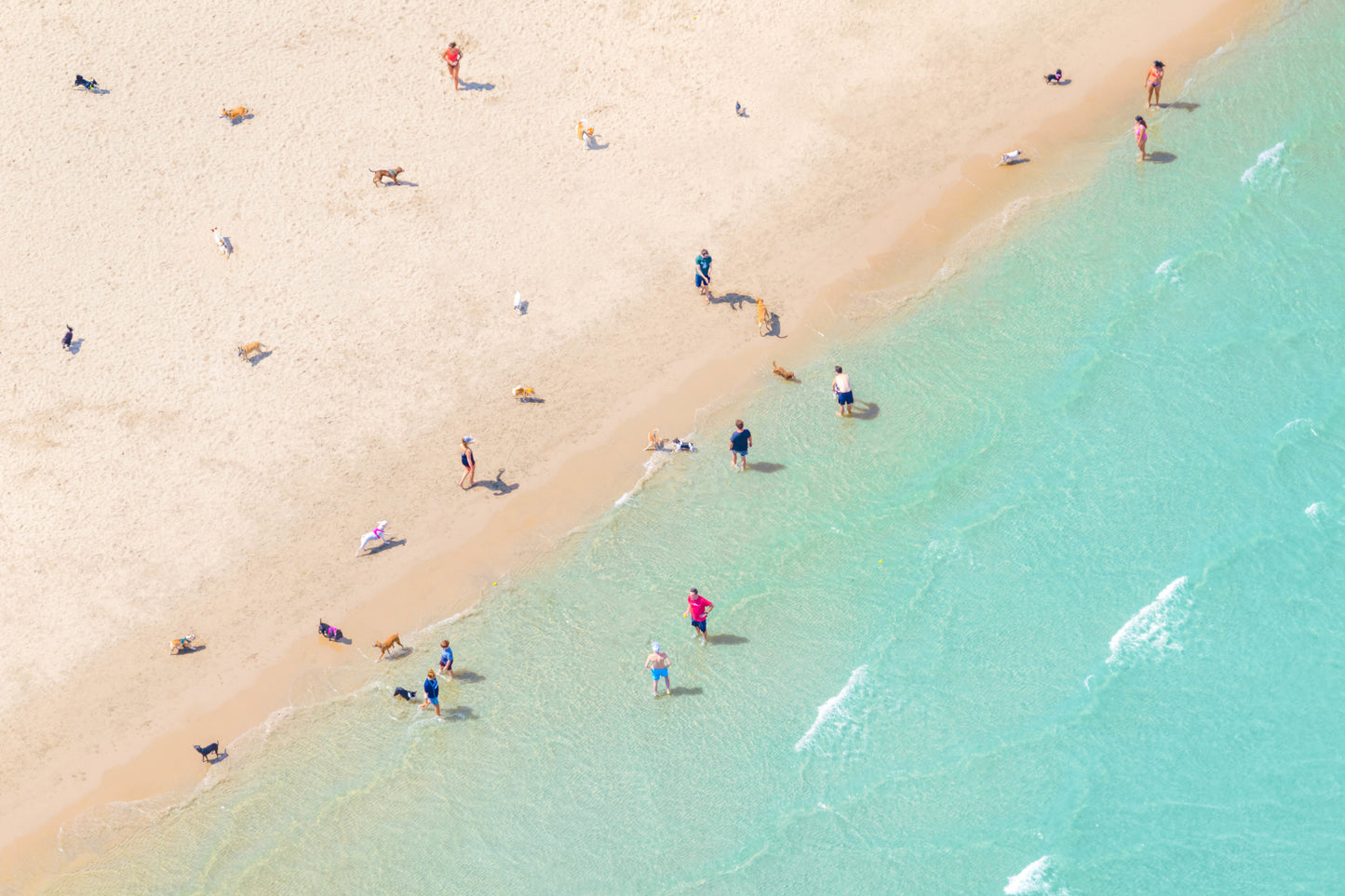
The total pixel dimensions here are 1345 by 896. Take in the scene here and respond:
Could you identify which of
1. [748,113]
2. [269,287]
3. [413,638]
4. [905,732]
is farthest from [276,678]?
[748,113]

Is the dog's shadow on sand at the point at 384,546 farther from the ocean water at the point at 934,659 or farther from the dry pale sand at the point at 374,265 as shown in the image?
the ocean water at the point at 934,659

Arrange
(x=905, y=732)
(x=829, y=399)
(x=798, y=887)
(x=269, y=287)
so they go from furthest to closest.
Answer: (x=269, y=287) < (x=829, y=399) < (x=905, y=732) < (x=798, y=887)

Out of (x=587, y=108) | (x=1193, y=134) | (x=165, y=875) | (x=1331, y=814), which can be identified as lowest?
(x=1331, y=814)

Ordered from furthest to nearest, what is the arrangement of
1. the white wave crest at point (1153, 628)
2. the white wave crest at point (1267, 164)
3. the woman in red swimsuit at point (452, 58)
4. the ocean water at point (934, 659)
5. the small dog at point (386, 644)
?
the woman in red swimsuit at point (452, 58), the white wave crest at point (1267, 164), the small dog at point (386, 644), the white wave crest at point (1153, 628), the ocean water at point (934, 659)

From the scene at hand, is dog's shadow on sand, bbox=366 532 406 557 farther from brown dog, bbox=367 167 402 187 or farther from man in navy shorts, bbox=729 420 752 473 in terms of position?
brown dog, bbox=367 167 402 187

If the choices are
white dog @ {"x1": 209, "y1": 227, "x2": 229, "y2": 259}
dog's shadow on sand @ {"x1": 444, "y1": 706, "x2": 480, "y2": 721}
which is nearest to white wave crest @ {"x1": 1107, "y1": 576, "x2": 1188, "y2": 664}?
dog's shadow on sand @ {"x1": 444, "y1": 706, "x2": 480, "y2": 721}

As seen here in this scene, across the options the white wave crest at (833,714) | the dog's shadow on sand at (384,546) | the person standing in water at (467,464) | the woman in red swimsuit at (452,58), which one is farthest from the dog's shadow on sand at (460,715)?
the woman in red swimsuit at (452,58)

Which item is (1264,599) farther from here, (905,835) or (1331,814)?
(905,835)
